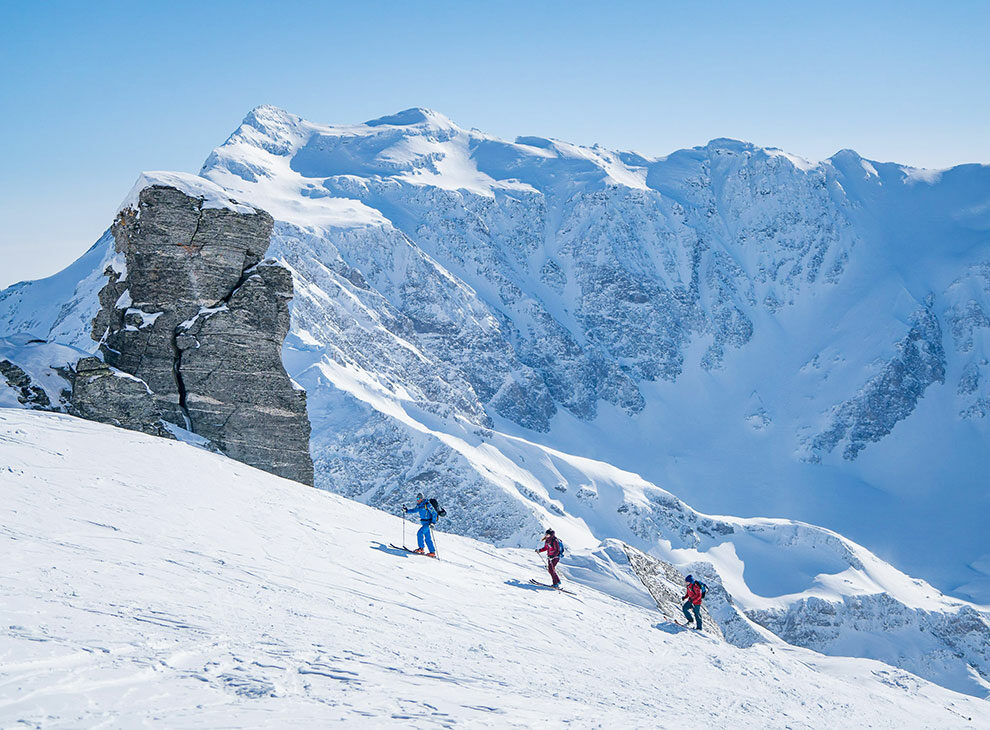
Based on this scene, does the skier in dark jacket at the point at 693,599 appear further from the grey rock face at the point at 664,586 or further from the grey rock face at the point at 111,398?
the grey rock face at the point at 111,398

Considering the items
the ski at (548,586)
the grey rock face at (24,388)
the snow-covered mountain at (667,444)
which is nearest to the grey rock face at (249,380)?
the snow-covered mountain at (667,444)

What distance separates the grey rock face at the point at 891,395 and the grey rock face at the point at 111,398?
172429mm

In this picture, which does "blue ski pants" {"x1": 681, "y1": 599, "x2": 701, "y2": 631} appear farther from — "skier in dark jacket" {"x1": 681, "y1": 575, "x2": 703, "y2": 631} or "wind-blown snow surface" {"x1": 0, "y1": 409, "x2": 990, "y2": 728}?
"wind-blown snow surface" {"x1": 0, "y1": 409, "x2": 990, "y2": 728}

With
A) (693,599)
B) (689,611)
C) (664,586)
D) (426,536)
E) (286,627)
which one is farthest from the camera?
(664,586)

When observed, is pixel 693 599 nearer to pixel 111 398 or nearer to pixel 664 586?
pixel 664 586

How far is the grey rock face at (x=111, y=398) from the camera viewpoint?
23.9 metres

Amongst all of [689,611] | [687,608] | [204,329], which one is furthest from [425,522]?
[204,329]

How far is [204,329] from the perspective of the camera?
27.8m

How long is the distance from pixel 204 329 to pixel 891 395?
187249mm

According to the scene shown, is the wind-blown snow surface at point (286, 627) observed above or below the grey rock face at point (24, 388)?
below

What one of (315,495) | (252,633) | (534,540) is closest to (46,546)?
(252,633)

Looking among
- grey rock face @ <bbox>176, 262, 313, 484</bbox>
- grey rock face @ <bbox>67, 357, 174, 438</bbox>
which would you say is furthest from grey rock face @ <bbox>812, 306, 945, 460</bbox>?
grey rock face @ <bbox>67, 357, 174, 438</bbox>

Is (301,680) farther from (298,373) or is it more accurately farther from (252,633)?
(298,373)

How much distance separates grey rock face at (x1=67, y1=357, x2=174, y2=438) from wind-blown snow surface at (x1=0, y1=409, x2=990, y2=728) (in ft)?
6.98
